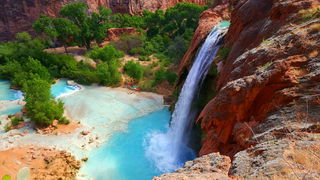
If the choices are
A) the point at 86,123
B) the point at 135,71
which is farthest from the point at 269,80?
the point at 135,71

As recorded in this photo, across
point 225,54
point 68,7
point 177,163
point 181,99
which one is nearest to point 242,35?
point 225,54

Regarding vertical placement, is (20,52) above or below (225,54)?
below

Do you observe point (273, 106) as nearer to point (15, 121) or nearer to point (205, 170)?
point (205, 170)

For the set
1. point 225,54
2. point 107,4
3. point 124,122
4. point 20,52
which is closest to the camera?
point 225,54

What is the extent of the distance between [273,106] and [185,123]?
6.59 m

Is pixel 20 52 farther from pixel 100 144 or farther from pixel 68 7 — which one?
pixel 100 144

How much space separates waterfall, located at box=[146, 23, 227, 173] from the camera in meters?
10.4

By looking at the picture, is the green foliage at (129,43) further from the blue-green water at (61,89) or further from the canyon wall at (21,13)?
the canyon wall at (21,13)

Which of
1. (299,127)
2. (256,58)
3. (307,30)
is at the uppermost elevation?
(307,30)

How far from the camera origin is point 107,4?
35.0 metres

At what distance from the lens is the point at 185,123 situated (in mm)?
10820

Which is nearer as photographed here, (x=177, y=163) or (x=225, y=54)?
(x=225, y=54)

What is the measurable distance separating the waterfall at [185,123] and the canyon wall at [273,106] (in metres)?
2.95

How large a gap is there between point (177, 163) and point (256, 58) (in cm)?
644
